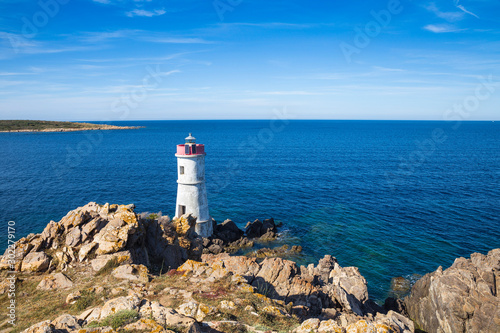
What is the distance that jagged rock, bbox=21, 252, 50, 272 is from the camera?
18.2m

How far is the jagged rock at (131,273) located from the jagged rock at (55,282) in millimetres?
2452

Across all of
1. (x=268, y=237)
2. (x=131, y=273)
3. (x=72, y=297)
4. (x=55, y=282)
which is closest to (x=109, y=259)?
(x=131, y=273)

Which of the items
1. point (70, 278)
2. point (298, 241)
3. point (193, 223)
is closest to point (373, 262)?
point (298, 241)

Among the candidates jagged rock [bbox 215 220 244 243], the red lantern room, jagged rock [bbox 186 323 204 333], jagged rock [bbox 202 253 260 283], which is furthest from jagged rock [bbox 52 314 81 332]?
jagged rock [bbox 215 220 244 243]

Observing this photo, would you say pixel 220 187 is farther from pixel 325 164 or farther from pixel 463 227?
pixel 463 227

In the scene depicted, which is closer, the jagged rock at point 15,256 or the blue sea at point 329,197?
the jagged rock at point 15,256

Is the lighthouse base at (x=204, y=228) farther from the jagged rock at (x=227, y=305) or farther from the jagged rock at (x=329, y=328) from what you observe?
the jagged rock at (x=329, y=328)

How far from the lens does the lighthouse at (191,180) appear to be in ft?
120

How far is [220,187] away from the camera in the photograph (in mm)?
68125

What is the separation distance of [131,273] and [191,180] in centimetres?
2091

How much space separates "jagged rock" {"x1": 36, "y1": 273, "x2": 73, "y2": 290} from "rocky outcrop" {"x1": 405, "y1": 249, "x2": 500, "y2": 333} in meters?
27.7

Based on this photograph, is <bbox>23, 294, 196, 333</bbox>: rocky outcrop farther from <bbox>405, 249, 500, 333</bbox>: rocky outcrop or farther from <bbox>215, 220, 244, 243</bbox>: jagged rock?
<bbox>215, 220, 244, 243</bbox>: jagged rock

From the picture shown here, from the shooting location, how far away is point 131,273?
16.7m

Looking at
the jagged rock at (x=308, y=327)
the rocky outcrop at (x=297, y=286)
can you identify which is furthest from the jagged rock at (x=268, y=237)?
the jagged rock at (x=308, y=327)
